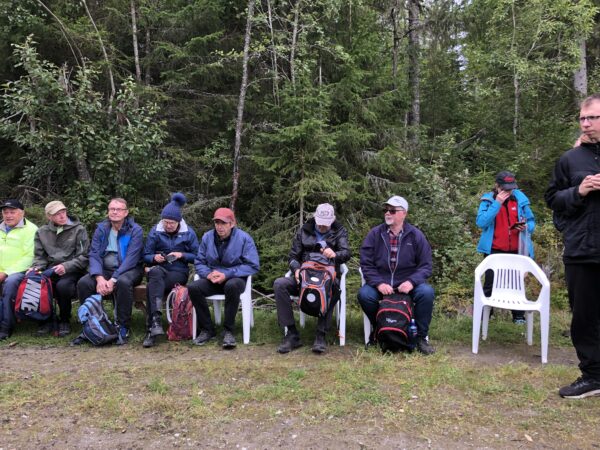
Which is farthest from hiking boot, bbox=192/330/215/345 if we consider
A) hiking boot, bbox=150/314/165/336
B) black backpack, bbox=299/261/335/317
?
black backpack, bbox=299/261/335/317

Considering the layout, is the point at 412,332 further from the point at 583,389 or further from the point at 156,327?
the point at 156,327

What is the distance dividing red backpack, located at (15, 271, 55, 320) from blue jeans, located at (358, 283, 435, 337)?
10.1ft

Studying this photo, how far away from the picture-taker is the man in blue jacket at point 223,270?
14.0 ft

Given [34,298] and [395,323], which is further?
[34,298]

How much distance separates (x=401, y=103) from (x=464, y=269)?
154 inches

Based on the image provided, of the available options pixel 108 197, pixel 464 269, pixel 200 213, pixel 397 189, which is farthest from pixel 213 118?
pixel 464 269

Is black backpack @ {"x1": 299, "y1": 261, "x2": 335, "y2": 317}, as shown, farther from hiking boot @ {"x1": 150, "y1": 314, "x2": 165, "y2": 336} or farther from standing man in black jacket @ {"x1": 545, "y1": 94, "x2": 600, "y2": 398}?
standing man in black jacket @ {"x1": 545, "y1": 94, "x2": 600, "y2": 398}

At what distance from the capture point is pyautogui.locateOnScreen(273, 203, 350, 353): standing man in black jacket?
407cm

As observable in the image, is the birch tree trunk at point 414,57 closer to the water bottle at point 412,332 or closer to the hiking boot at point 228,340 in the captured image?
the water bottle at point 412,332

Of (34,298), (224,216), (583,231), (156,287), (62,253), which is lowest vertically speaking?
(34,298)

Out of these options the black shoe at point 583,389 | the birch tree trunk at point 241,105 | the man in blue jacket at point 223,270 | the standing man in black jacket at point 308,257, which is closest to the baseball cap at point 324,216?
the standing man in black jacket at point 308,257

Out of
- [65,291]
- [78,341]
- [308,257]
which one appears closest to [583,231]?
[308,257]

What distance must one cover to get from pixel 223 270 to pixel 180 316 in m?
0.60

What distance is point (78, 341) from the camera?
4266mm
